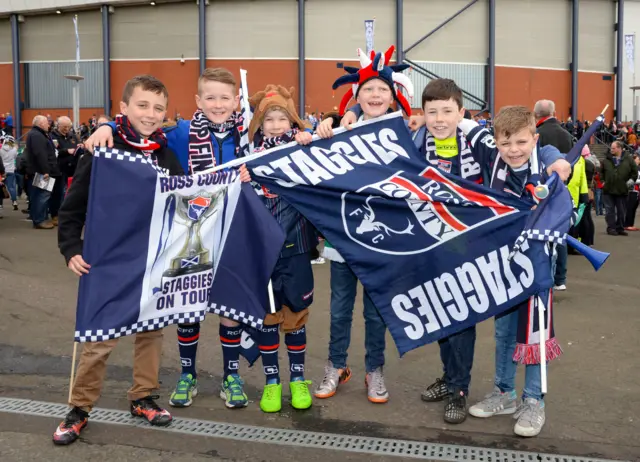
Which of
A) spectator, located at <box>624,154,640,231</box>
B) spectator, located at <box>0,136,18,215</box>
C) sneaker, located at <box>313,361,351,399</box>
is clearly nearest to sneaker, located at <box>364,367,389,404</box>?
sneaker, located at <box>313,361,351,399</box>

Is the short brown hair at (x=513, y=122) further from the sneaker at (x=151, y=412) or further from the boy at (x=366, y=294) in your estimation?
the sneaker at (x=151, y=412)

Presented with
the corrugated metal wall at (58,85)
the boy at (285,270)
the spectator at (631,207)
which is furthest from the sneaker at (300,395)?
the corrugated metal wall at (58,85)

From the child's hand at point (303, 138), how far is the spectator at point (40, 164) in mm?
9723

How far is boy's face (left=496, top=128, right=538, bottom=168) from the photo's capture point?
402 centimetres

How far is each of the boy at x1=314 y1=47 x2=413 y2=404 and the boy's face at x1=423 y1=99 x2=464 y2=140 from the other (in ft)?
0.96

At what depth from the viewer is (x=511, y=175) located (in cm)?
417

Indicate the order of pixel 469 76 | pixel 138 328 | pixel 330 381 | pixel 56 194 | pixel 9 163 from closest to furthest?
pixel 138 328 < pixel 330 381 < pixel 56 194 < pixel 9 163 < pixel 469 76

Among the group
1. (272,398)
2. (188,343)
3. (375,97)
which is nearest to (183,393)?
(188,343)

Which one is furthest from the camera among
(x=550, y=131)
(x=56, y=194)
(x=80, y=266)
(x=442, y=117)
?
(x=56, y=194)

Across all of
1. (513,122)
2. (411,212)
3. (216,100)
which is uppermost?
(216,100)

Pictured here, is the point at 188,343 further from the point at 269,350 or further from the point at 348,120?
the point at 348,120

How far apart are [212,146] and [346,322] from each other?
4.84ft

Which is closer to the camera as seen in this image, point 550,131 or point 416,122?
point 416,122

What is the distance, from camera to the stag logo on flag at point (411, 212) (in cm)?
414
